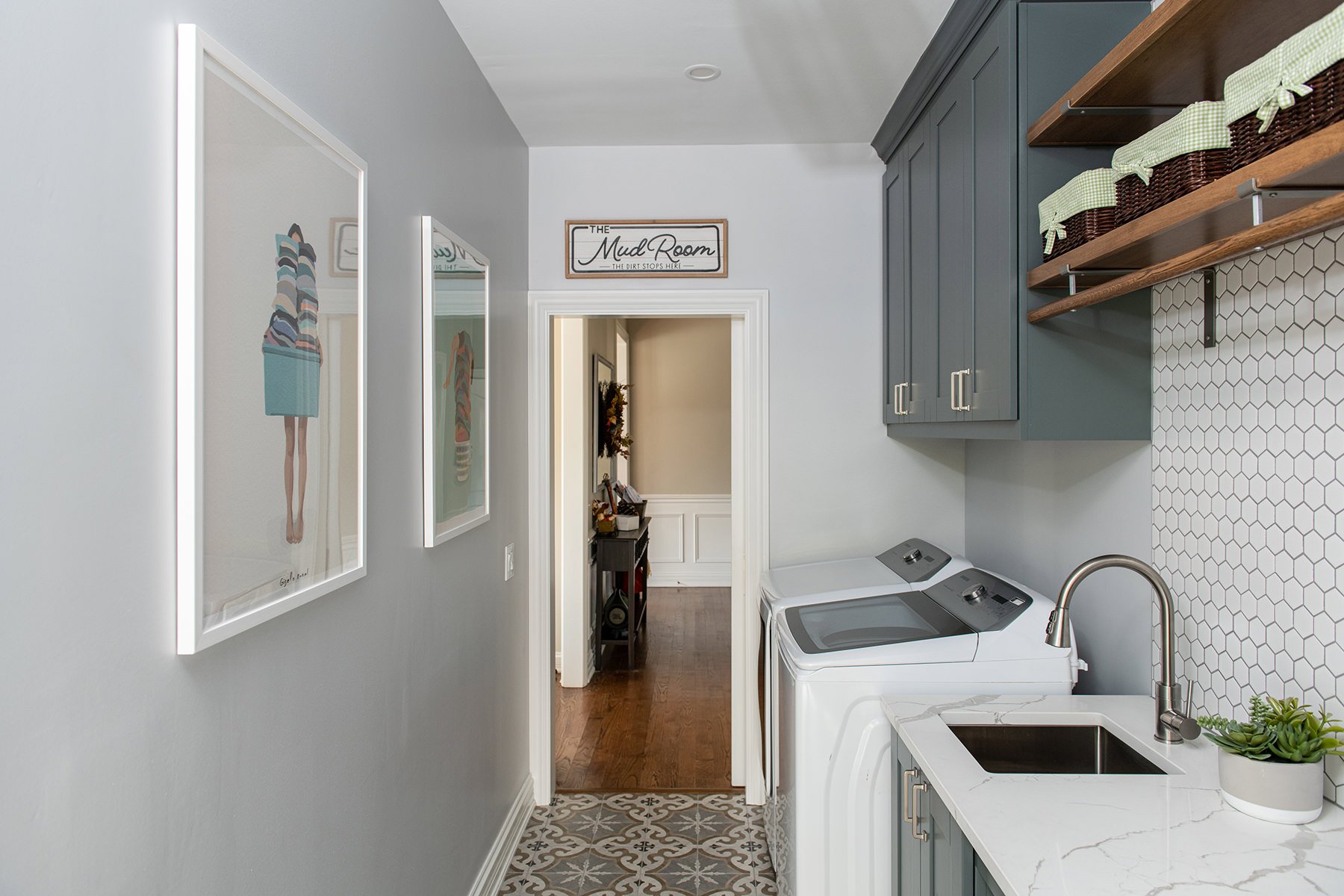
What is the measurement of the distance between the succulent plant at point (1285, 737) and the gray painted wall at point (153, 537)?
4.77 feet

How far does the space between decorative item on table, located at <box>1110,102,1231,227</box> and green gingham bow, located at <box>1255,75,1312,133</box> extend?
→ 0.11 meters

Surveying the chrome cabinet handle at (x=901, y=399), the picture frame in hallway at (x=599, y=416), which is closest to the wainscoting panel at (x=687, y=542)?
the picture frame in hallway at (x=599, y=416)

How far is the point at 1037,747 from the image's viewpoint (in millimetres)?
1681

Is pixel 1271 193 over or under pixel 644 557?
over

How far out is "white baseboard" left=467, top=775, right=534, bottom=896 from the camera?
7.85 ft

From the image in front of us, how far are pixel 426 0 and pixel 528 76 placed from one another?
545 mm

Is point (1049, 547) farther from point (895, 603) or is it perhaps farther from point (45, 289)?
point (45, 289)

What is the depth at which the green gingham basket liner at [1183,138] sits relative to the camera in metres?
1.15

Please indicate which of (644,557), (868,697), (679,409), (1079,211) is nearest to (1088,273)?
(1079,211)

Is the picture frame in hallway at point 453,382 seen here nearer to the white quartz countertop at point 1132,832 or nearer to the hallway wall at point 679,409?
the white quartz countertop at point 1132,832

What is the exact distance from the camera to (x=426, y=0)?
192 centimetres

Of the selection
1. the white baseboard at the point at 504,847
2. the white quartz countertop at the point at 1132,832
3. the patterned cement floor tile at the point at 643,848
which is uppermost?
the white quartz countertop at the point at 1132,832

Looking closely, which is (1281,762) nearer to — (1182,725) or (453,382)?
(1182,725)

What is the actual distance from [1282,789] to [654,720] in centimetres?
299
